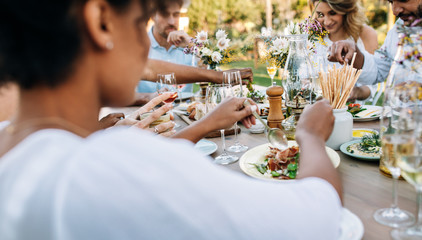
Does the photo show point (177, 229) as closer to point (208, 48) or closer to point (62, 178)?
point (62, 178)

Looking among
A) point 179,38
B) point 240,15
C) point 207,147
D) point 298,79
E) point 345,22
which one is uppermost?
point 240,15

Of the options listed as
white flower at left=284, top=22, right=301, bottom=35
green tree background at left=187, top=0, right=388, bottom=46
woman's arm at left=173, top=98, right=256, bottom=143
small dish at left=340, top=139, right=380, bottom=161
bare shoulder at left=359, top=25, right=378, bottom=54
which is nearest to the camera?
small dish at left=340, top=139, right=380, bottom=161

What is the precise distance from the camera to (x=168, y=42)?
4.19m

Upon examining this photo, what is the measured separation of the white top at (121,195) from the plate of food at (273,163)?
2.24 ft

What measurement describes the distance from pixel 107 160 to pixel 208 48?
249 centimetres

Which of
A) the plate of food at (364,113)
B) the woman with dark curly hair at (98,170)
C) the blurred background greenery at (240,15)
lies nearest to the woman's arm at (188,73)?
the plate of food at (364,113)

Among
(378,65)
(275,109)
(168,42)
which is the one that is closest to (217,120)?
(275,109)

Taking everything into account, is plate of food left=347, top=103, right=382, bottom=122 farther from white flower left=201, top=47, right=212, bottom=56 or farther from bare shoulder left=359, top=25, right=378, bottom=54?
bare shoulder left=359, top=25, right=378, bottom=54

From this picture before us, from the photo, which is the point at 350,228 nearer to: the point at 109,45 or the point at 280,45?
the point at 109,45

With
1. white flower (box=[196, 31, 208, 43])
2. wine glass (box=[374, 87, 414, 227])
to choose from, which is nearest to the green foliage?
white flower (box=[196, 31, 208, 43])

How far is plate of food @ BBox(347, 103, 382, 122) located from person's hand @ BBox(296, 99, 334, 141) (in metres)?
0.97

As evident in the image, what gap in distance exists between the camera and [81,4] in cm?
62

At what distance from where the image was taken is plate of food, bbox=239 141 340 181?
1.29 meters

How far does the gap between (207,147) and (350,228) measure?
3.23 feet
